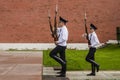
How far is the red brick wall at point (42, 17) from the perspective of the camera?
35.2 meters

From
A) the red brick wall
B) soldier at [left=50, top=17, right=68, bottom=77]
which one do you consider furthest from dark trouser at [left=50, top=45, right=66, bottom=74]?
the red brick wall

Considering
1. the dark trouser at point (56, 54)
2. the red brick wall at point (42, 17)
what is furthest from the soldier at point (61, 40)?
the red brick wall at point (42, 17)

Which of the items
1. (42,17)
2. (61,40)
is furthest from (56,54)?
(42,17)

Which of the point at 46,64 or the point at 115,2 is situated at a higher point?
the point at 115,2

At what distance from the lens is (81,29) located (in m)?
35.3

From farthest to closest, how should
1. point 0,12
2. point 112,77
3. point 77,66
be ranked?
point 0,12 < point 77,66 < point 112,77

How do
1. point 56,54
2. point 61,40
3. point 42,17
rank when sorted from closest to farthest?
point 61,40
point 56,54
point 42,17

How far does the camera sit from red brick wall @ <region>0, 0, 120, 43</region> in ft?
116

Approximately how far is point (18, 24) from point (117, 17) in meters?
8.19

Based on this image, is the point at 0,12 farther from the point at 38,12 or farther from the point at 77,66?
the point at 77,66

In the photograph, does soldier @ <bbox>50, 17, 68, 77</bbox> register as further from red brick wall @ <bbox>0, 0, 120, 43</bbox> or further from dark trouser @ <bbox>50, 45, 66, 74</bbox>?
red brick wall @ <bbox>0, 0, 120, 43</bbox>

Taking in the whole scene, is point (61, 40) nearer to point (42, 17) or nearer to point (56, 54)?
point (56, 54)

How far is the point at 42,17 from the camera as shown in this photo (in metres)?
35.2

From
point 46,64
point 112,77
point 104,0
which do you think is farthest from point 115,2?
point 112,77
